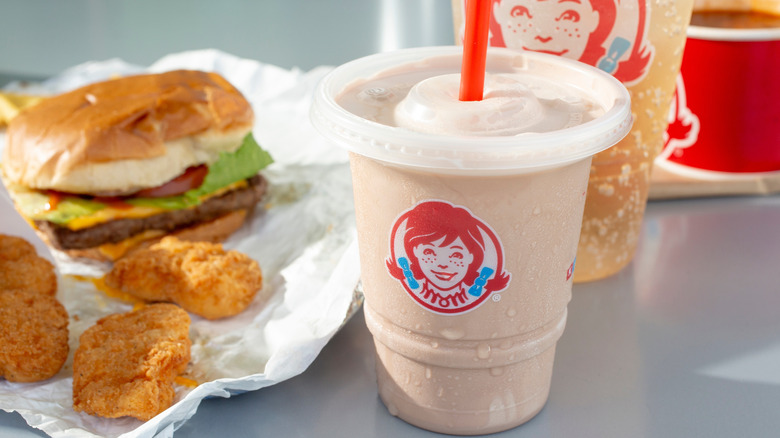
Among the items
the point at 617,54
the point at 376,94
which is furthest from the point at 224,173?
the point at 617,54

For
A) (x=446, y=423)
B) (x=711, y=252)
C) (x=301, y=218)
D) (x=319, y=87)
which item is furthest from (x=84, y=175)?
(x=711, y=252)

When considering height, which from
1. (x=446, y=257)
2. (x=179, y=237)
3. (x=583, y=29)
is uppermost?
(x=583, y=29)

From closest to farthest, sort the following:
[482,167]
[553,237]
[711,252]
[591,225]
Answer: [482,167] < [553,237] < [591,225] < [711,252]

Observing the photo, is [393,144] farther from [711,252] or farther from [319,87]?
[711,252]

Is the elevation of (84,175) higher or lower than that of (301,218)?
higher

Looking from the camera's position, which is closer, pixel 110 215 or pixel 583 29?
pixel 583 29

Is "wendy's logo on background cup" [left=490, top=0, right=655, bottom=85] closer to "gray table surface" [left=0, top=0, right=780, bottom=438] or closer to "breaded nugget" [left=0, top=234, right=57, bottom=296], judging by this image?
"gray table surface" [left=0, top=0, right=780, bottom=438]

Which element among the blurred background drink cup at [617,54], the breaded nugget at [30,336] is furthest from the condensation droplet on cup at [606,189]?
the breaded nugget at [30,336]

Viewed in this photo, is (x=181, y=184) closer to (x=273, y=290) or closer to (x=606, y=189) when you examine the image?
(x=273, y=290)
